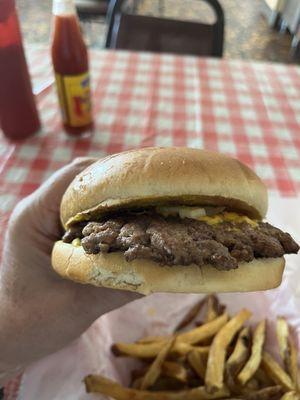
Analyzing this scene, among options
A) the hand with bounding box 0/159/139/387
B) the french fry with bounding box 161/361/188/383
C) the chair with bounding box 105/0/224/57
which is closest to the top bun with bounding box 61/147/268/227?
the hand with bounding box 0/159/139/387

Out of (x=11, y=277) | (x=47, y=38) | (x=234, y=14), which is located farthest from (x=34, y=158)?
(x=234, y=14)

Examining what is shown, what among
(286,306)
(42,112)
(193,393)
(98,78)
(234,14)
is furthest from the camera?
(234,14)

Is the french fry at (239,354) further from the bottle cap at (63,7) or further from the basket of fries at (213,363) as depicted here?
the bottle cap at (63,7)

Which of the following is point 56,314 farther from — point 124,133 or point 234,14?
point 234,14

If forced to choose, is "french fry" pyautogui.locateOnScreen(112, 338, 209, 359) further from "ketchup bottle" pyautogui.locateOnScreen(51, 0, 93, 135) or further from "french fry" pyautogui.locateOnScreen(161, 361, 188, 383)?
"ketchup bottle" pyautogui.locateOnScreen(51, 0, 93, 135)

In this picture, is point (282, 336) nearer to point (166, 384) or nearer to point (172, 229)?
point (166, 384)

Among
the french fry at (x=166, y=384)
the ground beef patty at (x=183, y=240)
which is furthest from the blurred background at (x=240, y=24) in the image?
the french fry at (x=166, y=384)

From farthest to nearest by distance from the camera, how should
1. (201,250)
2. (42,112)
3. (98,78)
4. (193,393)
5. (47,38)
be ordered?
(47,38)
(98,78)
(42,112)
(193,393)
(201,250)
